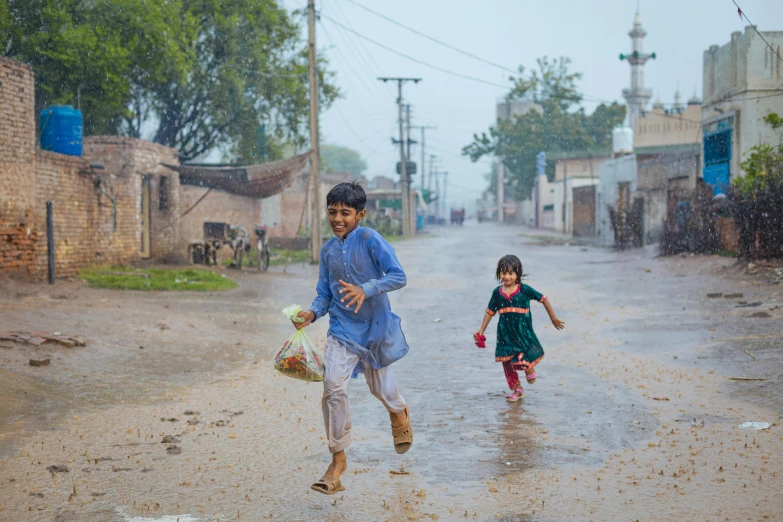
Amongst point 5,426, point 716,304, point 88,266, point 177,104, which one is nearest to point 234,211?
point 177,104

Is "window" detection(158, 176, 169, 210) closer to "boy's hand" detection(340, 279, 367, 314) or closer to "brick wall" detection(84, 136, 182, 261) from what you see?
"brick wall" detection(84, 136, 182, 261)

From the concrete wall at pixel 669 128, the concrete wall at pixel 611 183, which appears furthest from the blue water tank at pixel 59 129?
the concrete wall at pixel 669 128

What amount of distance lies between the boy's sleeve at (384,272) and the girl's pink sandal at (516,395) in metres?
2.66

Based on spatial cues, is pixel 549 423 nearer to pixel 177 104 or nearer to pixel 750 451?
pixel 750 451

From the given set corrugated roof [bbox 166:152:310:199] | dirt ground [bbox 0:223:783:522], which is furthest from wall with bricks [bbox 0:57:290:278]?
dirt ground [bbox 0:223:783:522]

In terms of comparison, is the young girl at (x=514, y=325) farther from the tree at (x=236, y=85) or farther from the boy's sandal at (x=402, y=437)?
the tree at (x=236, y=85)

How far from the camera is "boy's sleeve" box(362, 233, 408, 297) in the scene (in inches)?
179

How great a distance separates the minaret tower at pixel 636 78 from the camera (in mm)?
69125

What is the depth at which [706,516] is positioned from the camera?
163 inches

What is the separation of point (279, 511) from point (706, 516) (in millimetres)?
2088

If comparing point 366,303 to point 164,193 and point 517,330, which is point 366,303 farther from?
point 164,193

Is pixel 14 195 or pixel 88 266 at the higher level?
pixel 14 195

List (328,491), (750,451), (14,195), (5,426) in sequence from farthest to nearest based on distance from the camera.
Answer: (14,195) → (5,426) → (750,451) → (328,491)

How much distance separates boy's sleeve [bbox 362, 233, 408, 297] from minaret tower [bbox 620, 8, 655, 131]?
223 feet
